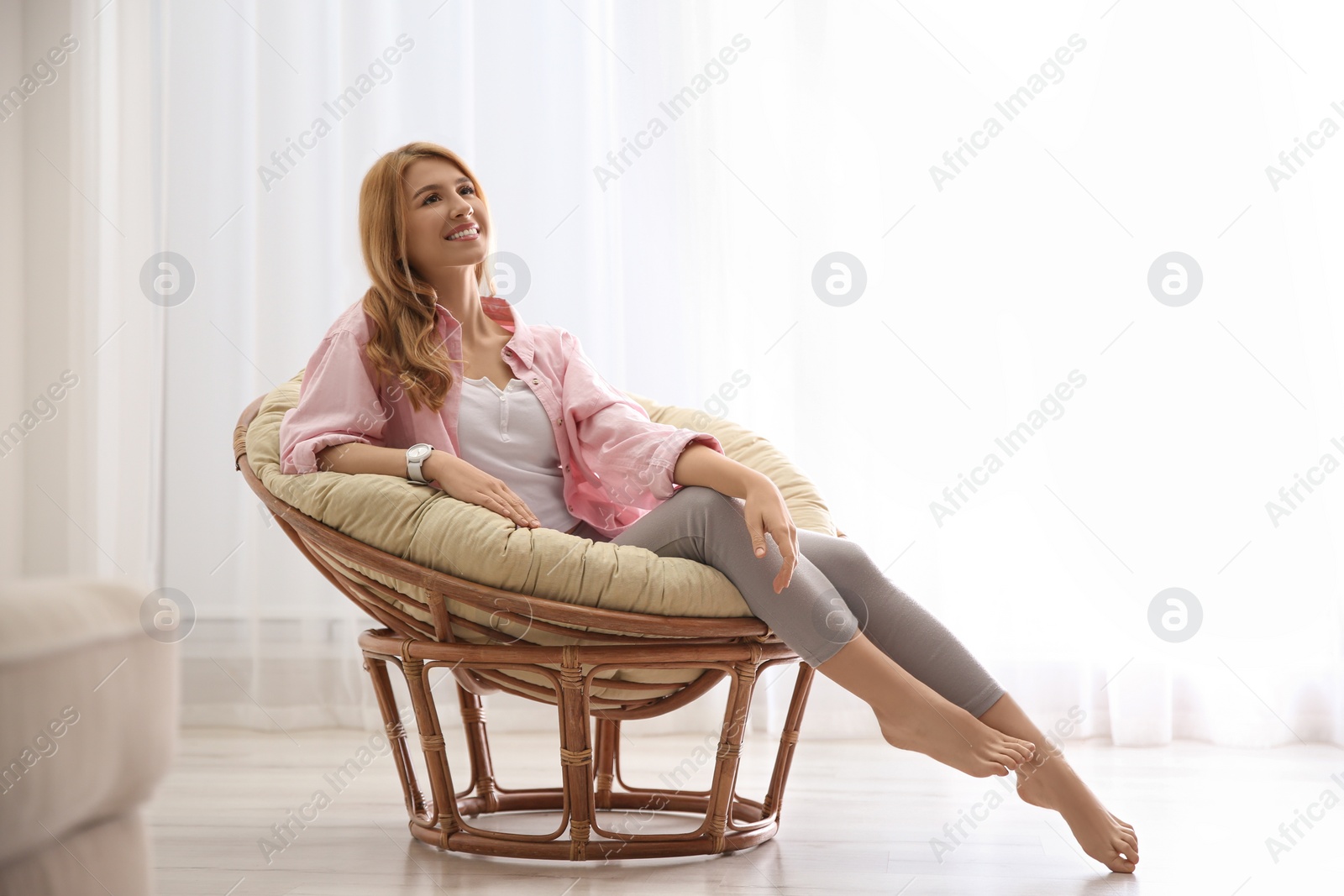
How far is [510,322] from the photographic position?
1.76m

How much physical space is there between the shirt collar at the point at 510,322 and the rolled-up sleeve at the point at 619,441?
0.06 metres

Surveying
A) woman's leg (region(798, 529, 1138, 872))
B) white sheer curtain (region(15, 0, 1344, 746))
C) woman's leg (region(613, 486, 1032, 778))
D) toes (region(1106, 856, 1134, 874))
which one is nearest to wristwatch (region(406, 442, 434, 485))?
woman's leg (region(613, 486, 1032, 778))

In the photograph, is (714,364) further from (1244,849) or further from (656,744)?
(1244,849)

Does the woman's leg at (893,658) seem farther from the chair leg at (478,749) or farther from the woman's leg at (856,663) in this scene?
the chair leg at (478,749)

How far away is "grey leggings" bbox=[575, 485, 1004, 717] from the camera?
1.31 meters

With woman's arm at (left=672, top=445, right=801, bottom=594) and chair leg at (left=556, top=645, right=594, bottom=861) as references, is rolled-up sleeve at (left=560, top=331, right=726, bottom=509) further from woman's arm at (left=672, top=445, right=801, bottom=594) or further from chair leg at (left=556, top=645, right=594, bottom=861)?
chair leg at (left=556, top=645, right=594, bottom=861)

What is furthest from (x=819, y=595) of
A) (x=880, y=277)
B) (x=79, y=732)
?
(x=880, y=277)

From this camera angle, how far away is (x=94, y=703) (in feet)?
1.29

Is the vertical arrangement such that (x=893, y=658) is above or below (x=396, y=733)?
above

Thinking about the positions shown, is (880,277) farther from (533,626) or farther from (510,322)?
(533,626)

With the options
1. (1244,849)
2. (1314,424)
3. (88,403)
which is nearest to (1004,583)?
(1314,424)

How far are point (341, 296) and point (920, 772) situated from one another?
1694 mm

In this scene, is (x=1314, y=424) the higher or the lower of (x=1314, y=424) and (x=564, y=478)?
the higher

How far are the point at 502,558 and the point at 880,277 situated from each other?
1.46 meters
